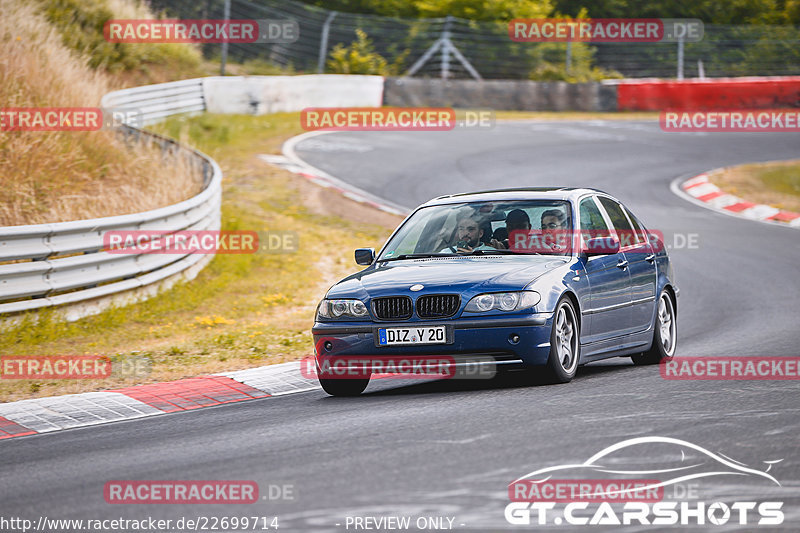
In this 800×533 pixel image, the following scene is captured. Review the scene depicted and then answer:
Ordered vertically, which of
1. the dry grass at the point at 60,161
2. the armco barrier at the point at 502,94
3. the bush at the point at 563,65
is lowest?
the armco barrier at the point at 502,94

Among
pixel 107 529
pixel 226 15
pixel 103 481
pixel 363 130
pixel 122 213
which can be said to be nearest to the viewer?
pixel 107 529

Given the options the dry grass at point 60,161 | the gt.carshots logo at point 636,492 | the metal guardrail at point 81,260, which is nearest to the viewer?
the gt.carshots logo at point 636,492

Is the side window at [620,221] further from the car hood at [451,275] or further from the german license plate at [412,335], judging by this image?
the german license plate at [412,335]

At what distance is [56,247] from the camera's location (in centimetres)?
1182

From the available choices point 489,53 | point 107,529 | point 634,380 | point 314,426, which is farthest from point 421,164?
point 107,529

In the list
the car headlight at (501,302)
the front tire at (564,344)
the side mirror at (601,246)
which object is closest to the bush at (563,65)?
the side mirror at (601,246)

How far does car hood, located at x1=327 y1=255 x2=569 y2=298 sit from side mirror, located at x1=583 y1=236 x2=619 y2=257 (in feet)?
1.32

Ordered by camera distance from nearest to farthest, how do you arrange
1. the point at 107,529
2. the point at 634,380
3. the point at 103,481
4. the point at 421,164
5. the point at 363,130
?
1. the point at 107,529
2. the point at 103,481
3. the point at 634,380
4. the point at 421,164
5. the point at 363,130

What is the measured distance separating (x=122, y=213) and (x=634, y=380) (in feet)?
25.7

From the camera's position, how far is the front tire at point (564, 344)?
8.14m

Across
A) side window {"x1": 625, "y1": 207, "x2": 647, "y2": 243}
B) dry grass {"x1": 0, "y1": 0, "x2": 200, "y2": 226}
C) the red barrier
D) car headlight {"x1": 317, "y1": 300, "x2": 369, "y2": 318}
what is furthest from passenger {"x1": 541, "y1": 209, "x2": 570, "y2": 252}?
the red barrier

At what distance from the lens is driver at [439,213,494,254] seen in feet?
29.9

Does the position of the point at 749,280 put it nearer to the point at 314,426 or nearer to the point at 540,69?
the point at 314,426

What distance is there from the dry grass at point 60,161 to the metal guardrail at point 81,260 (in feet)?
2.98
